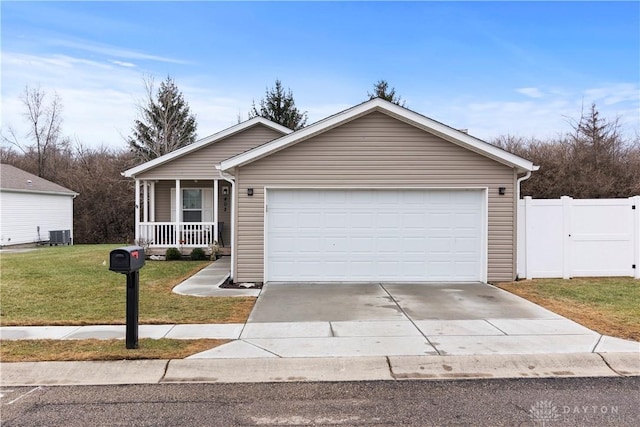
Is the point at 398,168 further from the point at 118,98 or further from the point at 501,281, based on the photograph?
the point at 118,98

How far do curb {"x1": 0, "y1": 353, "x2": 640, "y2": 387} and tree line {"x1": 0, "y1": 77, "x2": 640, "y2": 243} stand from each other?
1748 centimetres

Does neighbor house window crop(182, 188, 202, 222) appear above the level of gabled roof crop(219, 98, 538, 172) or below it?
below

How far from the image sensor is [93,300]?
847 centimetres

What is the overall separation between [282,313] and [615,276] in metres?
8.62

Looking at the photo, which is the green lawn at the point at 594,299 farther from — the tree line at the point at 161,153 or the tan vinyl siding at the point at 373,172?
the tree line at the point at 161,153

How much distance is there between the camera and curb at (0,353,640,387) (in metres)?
4.73

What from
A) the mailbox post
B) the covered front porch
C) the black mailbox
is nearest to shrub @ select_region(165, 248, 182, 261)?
the covered front porch

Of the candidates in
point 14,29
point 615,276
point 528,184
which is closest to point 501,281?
point 615,276

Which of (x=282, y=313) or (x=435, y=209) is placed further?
(x=435, y=209)

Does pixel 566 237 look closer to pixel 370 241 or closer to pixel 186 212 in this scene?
pixel 370 241

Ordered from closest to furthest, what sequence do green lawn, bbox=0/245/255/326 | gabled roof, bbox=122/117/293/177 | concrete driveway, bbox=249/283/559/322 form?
green lawn, bbox=0/245/255/326, concrete driveway, bbox=249/283/559/322, gabled roof, bbox=122/117/293/177

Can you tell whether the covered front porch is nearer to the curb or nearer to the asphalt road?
the curb

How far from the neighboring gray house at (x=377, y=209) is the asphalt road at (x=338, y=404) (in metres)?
5.79

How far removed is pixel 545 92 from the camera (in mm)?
24641
